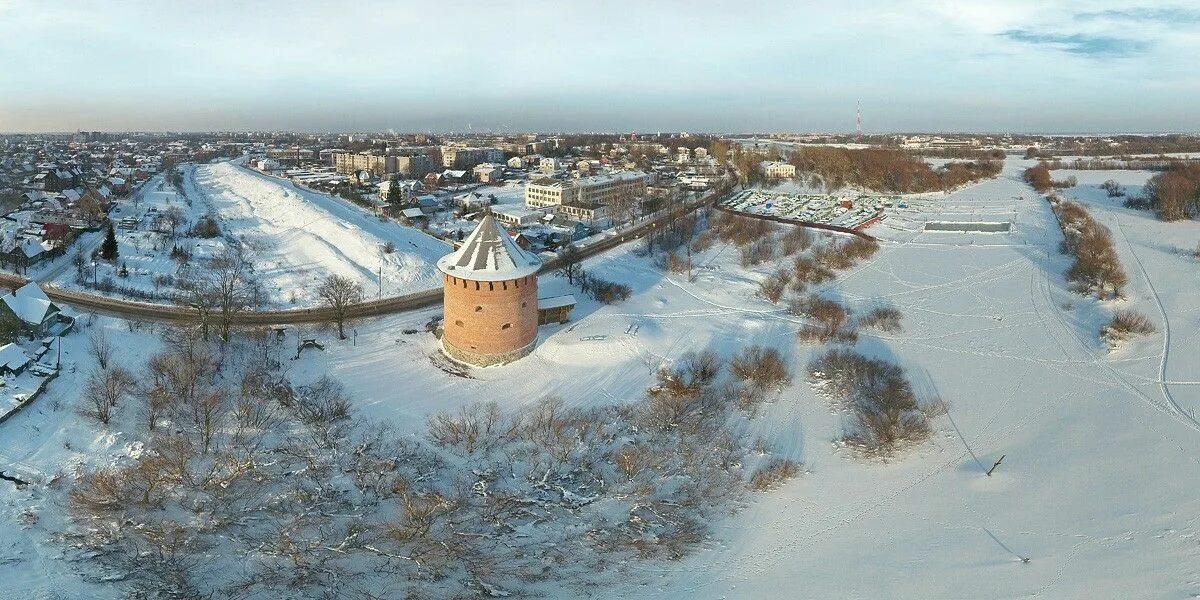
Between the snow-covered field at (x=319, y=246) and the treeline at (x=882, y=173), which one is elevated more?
the treeline at (x=882, y=173)

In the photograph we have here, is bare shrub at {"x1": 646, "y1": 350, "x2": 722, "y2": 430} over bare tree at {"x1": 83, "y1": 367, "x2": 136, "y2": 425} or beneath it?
beneath

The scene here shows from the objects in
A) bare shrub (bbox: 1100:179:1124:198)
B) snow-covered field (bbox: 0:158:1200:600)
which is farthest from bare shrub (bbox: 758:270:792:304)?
bare shrub (bbox: 1100:179:1124:198)

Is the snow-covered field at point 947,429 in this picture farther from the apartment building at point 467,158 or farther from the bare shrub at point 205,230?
the apartment building at point 467,158

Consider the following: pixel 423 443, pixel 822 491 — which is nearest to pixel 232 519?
pixel 423 443

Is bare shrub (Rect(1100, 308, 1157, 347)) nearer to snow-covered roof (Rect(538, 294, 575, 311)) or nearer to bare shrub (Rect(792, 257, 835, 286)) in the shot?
bare shrub (Rect(792, 257, 835, 286))

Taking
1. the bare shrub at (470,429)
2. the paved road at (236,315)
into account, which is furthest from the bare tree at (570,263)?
the bare shrub at (470,429)

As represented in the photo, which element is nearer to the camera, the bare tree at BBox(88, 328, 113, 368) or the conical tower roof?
the bare tree at BBox(88, 328, 113, 368)

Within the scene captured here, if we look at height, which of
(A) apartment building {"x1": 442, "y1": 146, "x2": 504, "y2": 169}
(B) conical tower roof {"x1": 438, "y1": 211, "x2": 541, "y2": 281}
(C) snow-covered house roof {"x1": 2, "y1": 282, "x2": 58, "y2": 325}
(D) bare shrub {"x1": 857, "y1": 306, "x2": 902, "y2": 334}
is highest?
(A) apartment building {"x1": 442, "y1": 146, "x2": 504, "y2": 169}
